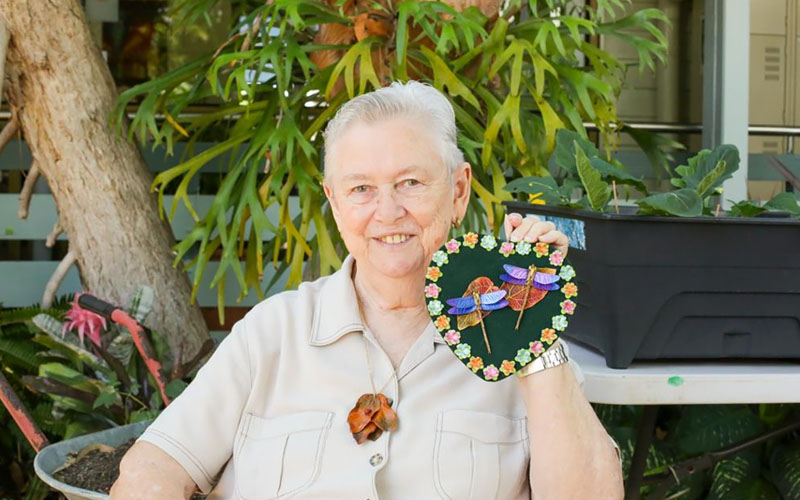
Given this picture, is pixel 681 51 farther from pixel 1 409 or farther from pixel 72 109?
pixel 1 409

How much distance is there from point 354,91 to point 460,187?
1.13 m

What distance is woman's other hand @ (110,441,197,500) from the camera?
1.47 m

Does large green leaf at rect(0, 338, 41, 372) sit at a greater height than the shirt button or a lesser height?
lesser

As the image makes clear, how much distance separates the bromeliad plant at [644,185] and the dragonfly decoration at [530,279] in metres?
0.38

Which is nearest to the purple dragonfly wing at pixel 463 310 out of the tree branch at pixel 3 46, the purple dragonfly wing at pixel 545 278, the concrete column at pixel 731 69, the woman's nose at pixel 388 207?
the purple dragonfly wing at pixel 545 278

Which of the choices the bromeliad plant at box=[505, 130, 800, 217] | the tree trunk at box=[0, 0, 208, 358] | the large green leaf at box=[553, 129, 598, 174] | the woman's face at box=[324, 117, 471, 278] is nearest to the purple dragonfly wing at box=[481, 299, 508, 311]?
the woman's face at box=[324, 117, 471, 278]

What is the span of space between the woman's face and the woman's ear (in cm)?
3

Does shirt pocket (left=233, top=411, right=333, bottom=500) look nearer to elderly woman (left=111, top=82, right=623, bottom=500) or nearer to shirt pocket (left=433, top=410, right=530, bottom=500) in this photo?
elderly woman (left=111, top=82, right=623, bottom=500)

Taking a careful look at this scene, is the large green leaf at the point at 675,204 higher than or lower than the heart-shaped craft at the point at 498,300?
higher

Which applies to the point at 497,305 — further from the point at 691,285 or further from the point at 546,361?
the point at 691,285

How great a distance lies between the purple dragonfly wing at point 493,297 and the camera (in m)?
1.37

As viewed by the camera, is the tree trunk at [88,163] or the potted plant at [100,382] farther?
the tree trunk at [88,163]

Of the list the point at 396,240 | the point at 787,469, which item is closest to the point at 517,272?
the point at 396,240

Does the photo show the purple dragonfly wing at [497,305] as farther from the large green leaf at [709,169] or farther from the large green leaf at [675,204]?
the large green leaf at [709,169]
